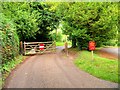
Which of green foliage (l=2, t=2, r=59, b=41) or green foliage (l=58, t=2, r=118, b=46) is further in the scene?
green foliage (l=2, t=2, r=59, b=41)

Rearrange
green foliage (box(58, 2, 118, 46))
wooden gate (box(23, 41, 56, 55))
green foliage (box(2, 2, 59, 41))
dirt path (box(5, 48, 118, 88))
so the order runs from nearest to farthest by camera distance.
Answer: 1. dirt path (box(5, 48, 118, 88))
2. green foliage (box(58, 2, 118, 46))
3. green foliage (box(2, 2, 59, 41))
4. wooden gate (box(23, 41, 56, 55))

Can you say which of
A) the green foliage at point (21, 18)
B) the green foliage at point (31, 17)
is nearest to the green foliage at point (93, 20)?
the green foliage at point (21, 18)

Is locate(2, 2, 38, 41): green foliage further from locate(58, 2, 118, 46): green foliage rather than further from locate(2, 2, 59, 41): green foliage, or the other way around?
locate(58, 2, 118, 46): green foliage

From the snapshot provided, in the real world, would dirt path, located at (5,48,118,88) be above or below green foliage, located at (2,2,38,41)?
below

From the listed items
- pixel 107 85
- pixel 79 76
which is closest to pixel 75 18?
pixel 79 76

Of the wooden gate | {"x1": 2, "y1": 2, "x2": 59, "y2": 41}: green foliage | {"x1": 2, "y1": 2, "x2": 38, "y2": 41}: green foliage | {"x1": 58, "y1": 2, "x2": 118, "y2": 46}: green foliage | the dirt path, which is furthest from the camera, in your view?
the wooden gate

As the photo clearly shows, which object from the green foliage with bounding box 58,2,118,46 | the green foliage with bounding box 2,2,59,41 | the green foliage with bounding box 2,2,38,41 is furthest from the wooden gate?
the green foliage with bounding box 58,2,118,46

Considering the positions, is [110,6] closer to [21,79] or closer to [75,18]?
[75,18]

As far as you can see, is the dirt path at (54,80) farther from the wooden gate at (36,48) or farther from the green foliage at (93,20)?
the wooden gate at (36,48)

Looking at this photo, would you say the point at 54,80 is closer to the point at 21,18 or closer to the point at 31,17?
the point at 21,18

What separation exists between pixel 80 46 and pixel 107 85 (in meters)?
11.6

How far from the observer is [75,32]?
1797 centimetres

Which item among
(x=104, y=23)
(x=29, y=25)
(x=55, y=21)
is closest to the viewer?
(x=104, y=23)

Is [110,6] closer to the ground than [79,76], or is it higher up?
higher up
